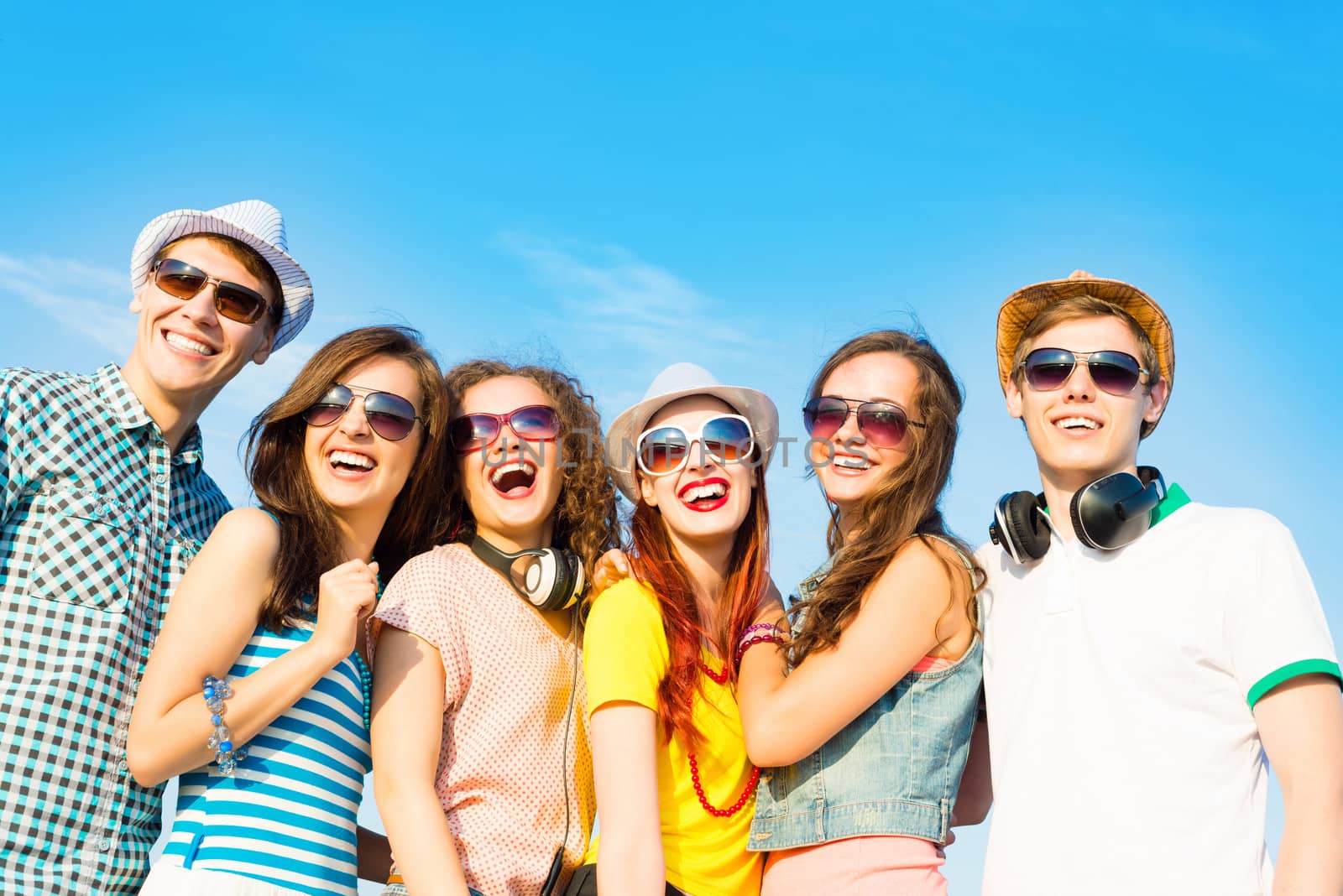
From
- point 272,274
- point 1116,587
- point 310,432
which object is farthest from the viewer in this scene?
point 272,274

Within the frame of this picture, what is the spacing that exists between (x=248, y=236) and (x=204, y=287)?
0.38m

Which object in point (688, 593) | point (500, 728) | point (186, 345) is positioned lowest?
point (500, 728)

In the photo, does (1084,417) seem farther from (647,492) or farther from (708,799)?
(708,799)

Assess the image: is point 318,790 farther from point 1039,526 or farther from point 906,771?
point 1039,526

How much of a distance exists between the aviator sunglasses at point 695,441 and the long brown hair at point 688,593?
0.19 metres

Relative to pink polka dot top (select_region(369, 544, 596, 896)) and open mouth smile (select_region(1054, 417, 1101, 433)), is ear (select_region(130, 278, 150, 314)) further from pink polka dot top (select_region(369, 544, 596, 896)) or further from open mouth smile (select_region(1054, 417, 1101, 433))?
open mouth smile (select_region(1054, 417, 1101, 433))

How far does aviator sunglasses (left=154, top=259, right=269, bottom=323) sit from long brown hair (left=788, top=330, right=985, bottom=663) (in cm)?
315

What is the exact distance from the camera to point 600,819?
4305 millimetres

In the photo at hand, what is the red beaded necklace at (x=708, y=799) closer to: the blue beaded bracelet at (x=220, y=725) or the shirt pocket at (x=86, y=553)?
the blue beaded bracelet at (x=220, y=725)

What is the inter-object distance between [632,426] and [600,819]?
6.81ft

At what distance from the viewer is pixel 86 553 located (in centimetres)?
502

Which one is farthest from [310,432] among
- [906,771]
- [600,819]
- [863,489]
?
[906,771]

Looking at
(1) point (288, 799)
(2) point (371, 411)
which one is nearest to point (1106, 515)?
(2) point (371, 411)

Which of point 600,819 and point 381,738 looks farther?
point 381,738
